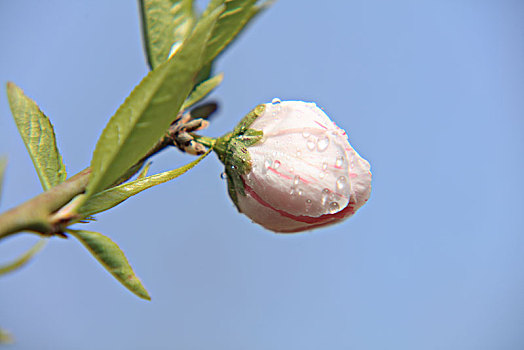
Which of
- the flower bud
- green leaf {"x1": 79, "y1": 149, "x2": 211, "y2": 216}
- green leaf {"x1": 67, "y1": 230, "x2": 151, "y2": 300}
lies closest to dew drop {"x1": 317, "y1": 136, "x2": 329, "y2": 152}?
the flower bud

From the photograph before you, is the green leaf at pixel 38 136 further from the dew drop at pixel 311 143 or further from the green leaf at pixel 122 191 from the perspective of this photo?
the dew drop at pixel 311 143

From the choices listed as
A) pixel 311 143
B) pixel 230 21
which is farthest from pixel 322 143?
pixel 230 21

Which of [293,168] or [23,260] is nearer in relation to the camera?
[23,260]

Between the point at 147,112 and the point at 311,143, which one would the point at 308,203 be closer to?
the point at 311,143

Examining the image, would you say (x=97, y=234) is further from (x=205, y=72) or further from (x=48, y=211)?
(x=205, y=72)

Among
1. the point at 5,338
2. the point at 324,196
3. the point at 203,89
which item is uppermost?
the point at 203,89

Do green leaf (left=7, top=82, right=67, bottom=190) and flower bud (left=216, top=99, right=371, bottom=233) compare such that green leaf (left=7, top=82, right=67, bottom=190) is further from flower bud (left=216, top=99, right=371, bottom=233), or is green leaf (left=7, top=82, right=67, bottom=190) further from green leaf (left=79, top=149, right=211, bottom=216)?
flower bud (left=216, top=99, right=371, bottom=233)

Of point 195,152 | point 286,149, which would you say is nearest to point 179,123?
point 195,152
